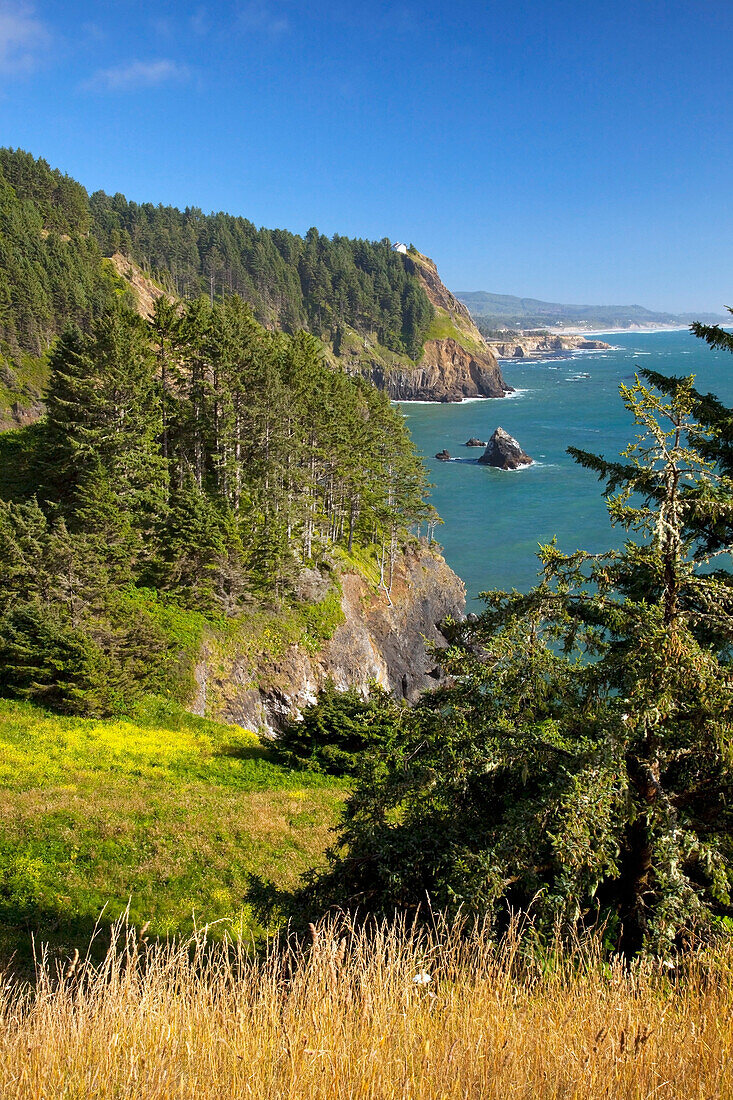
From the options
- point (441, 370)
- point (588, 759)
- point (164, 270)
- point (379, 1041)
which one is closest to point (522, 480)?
point (588, 759)

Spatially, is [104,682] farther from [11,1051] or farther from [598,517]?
[598,517]

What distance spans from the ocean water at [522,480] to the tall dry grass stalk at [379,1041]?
16.7m

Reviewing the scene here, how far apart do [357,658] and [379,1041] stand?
33901 millimetres

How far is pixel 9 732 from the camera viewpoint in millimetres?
18953

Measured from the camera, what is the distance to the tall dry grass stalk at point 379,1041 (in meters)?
3.53

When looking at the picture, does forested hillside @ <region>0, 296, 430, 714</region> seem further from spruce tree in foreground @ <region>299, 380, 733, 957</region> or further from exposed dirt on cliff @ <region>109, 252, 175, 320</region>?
exposed dirt on cliff @ <region>109, 252, 175, 320</region>

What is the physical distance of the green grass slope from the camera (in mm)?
10992

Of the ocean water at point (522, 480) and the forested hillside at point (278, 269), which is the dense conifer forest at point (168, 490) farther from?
the forested hillside at point (278, 269)

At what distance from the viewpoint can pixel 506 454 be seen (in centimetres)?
8744

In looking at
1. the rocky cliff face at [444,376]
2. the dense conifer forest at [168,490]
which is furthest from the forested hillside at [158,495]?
the rocky cliff face at [444,376]

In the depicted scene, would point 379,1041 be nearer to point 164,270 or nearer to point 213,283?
point 164,270

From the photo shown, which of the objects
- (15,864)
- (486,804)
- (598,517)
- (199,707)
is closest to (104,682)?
(199,707)

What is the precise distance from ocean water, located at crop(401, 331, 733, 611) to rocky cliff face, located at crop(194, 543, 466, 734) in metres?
4.34

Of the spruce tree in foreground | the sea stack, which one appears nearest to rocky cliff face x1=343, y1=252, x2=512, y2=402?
the sea stack
